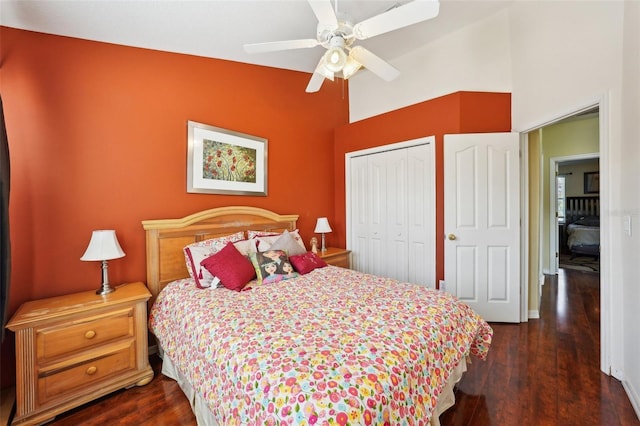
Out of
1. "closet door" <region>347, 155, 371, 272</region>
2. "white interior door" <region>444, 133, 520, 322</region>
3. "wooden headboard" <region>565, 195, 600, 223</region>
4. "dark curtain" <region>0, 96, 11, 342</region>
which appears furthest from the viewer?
"wooden headboard" <region>565, 195, 600, 223</region>

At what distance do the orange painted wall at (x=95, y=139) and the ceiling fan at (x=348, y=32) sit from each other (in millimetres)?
1184

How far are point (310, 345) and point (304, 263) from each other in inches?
52.6

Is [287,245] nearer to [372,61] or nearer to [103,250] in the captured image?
[103,250]

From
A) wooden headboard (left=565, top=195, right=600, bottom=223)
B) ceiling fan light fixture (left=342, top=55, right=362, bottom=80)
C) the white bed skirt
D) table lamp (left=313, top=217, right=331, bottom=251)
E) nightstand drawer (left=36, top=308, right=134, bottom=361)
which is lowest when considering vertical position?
A: the white bed skirt

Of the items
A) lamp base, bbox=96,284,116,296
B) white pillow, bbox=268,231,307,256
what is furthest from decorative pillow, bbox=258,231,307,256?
lamp base, bbox=96,284,116,296

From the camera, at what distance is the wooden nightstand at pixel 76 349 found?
1601mm

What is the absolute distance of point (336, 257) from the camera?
3568 mm

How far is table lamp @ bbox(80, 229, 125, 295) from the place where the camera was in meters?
1.94

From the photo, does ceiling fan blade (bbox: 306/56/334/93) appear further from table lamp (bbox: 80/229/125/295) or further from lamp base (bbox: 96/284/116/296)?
lamp base (bbox: 96/284/116/296)

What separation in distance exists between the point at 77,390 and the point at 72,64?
2338 millimetres

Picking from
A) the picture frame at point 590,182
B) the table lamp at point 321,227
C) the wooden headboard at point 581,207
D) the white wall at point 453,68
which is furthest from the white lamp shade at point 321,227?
the picture frame at point 590,182

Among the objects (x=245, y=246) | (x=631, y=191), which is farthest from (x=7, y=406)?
(x=631, y=191)

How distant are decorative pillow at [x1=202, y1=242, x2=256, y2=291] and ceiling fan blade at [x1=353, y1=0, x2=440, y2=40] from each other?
6.13 ft

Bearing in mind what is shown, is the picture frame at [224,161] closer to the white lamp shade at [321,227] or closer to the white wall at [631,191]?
the white lamp shade at [321,227]
